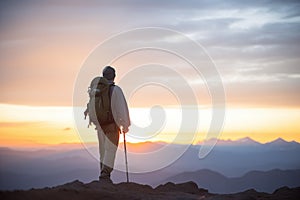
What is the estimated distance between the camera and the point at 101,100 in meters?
16.0

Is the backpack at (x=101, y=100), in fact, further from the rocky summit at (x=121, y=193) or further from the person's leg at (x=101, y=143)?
the rocky summit at (x=121, y=193)

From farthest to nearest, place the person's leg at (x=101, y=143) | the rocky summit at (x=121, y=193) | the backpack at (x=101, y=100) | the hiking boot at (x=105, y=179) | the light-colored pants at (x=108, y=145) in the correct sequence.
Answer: the person's leg at (x=101, y=143) → the light-colored pants at (x=108, y=145) → the backpack at (x=101, y=100) → the hiking boot at (x=105, y=179) → the rocky summit at (x=121, y=193)

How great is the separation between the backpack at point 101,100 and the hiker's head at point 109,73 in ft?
0.73

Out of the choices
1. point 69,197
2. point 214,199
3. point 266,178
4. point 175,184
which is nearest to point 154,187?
point 175,184

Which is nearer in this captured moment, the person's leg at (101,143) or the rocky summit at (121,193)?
the rocky summit at (121,193)

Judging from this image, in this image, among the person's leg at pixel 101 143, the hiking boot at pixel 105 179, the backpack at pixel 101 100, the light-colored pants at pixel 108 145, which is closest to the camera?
the hiking boot at pixel 105 179

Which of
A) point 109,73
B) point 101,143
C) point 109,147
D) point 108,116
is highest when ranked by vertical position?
point 109,73

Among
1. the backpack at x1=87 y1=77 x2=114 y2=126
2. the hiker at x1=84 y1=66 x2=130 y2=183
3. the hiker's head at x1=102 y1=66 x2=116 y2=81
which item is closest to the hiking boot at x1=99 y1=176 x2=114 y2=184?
the hiker at x1=84 y1=66 x2=130 y2=183

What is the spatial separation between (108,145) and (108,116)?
31.7 inches

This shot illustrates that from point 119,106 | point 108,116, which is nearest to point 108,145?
point 108,116

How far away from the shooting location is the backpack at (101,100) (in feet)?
52.0

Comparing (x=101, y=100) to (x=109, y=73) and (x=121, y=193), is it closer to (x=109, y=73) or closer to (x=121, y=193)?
(x=109, y=73)

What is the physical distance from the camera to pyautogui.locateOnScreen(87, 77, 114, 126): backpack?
52.0 ft

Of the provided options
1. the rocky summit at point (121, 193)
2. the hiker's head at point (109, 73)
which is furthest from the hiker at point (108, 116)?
the rocky summit at point (121, 193)
